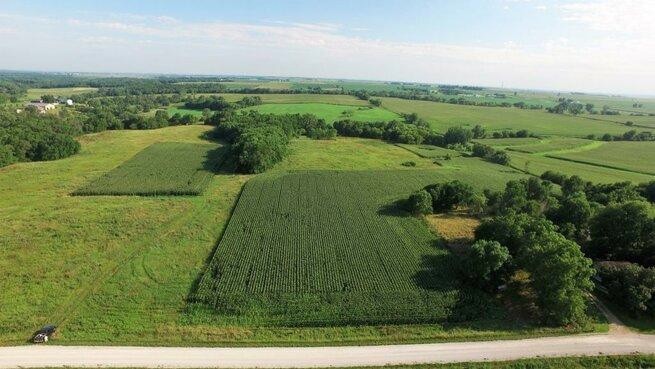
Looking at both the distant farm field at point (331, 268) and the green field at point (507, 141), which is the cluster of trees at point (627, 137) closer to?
the green field at point (507, 141)

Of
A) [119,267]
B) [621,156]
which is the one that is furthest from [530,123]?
[119,267]

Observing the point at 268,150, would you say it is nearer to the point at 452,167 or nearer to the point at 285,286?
the point at 452,167

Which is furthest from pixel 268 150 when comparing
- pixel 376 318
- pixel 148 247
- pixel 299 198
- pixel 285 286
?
pixel 376 318

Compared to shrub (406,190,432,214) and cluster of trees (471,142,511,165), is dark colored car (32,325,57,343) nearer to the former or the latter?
shrub (406,190,432,214)

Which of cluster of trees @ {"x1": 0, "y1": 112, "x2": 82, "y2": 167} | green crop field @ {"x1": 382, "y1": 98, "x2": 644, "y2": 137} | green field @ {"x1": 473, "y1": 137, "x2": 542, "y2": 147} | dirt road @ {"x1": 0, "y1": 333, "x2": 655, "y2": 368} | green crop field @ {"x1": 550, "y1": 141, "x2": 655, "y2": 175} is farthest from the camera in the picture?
green crop field @ {"x1": 382, "y1": 98, "x2": 644, "y2": 137}

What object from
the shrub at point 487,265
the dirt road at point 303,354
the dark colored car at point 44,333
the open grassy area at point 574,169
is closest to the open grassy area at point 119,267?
the dirt road at point 303,354

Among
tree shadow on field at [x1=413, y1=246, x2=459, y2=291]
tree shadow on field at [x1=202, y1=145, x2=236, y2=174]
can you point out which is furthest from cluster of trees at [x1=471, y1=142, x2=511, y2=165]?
tree shadow on field at [x1=202, y1=145, x2=236, y2=174]
